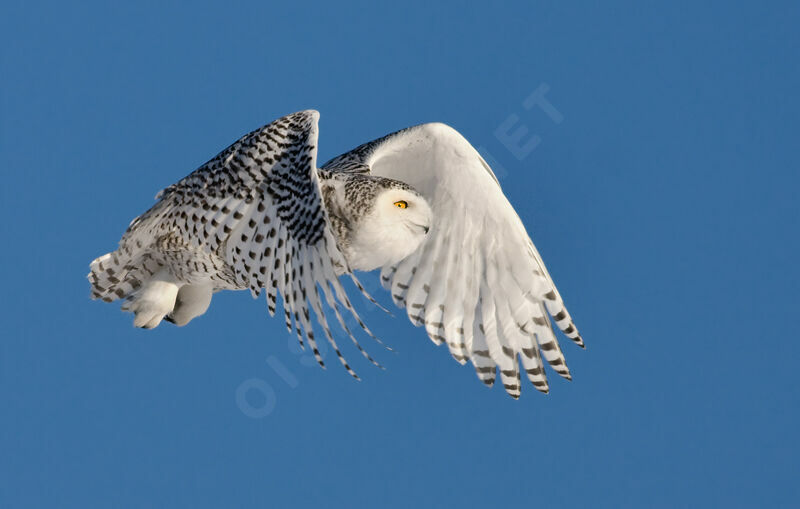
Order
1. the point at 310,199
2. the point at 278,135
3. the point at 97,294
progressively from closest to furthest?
the point at 310,199, the point at 278,135, the point at 97,294

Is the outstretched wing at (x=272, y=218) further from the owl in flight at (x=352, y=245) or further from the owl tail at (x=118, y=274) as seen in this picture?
the owl tail at (x=118, y=274)

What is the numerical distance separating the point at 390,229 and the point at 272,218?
0.45 metres

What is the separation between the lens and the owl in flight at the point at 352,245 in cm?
389

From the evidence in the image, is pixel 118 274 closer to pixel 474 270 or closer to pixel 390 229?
pixel 390 229

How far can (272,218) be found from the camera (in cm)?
397

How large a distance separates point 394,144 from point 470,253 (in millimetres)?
569

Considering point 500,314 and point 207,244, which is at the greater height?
point 207,244

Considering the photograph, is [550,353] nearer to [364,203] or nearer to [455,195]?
[455,195]

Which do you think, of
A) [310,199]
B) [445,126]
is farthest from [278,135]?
[445,126]

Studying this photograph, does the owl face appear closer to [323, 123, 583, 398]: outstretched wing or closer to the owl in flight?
the owl in flight

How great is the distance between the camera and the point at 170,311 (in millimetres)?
4863

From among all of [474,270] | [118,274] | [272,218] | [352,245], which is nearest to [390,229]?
[352,245]

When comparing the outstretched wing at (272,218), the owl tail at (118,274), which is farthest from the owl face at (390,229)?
the owl tail at (118,274)

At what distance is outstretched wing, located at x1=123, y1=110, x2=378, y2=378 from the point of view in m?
3.78
